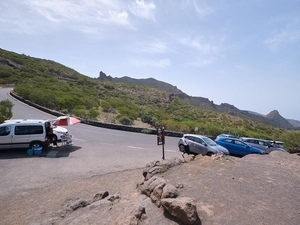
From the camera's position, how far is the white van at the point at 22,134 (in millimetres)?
10688

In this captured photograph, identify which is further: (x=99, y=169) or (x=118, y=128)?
(x=118, y=128)

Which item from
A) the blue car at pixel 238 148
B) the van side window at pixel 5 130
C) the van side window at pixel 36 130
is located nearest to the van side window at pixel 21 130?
the van side window at pixel 36 130

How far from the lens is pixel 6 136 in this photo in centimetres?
1068

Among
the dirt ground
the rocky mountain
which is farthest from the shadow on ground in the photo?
the rocky mountain

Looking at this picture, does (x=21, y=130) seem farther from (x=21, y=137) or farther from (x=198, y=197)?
(x=198, y=197)

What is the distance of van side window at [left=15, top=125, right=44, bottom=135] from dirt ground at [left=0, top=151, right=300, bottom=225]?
4729mm

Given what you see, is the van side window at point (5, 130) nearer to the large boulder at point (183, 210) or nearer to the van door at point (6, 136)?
the van door at point (6, 136)

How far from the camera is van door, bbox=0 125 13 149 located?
34.9 feet

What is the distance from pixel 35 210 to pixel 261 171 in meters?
7.95

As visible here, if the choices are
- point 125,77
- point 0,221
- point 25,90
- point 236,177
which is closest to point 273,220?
point 236,177

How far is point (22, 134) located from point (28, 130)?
1.15 ft

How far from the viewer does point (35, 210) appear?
5926 mm

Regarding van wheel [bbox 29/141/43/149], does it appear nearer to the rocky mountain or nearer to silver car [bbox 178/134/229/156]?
silver car [bbox 178/134/229/156]

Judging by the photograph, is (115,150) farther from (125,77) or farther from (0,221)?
(125,77)
